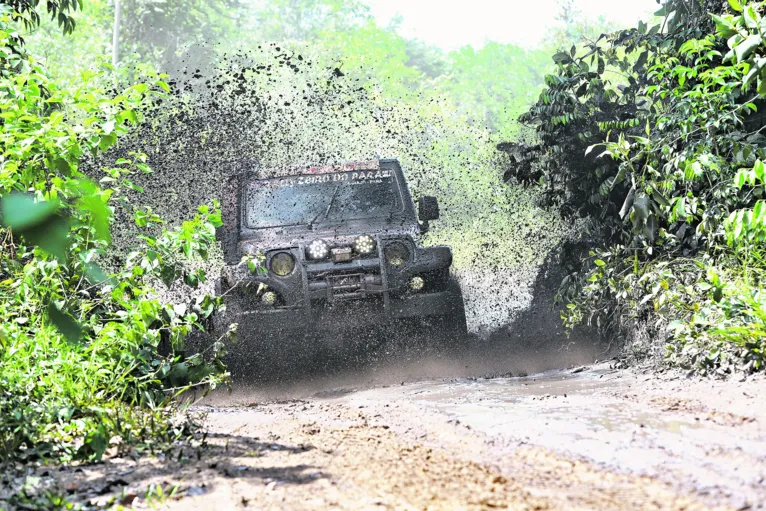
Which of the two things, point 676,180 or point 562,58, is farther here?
point 562,58

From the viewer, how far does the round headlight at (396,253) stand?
7199mm

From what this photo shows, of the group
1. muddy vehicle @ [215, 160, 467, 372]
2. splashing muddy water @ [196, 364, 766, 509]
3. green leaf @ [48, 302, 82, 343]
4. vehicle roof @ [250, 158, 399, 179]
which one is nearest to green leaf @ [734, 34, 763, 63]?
splashing muddy water @ [196, 364, 766, 509]

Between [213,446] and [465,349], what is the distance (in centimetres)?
378

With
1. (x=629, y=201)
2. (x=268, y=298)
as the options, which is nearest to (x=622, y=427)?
(x=629, y=201)

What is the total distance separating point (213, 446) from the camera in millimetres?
3707

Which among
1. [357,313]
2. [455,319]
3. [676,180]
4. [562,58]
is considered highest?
[562,58]

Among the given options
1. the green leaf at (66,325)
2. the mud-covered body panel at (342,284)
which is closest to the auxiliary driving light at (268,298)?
the mud-covered body panel at (342,284)

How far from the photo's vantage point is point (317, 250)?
7.15 m

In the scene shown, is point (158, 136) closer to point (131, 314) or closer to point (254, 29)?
point (131, 314)

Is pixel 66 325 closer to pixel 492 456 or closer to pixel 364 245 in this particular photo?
pixel 492 456

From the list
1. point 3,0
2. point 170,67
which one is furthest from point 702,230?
point 170,67

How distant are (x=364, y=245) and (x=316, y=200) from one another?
0.81 meters

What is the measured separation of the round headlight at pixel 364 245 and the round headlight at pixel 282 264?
569 mm

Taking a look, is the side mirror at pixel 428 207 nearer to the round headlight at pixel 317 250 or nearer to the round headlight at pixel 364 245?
the round headlight at pixel 364 245
